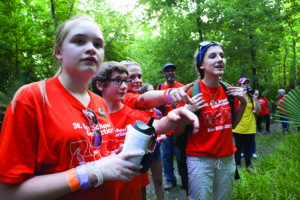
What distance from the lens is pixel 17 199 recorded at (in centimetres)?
92

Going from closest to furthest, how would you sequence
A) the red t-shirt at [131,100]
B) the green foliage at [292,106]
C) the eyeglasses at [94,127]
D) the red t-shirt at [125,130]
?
1. the eyeglasses at [94,127]
2. the red t-shirt at [125,130]
3. the red t-shirt at [131,100]
4. the green foliage at [292,106]

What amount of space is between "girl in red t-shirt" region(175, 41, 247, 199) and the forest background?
3.06 metres

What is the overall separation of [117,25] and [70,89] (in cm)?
620

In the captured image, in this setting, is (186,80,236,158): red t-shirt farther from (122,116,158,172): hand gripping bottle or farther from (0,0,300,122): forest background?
(0,0,300,122): forest background

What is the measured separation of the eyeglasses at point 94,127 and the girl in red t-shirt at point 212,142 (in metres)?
1.14

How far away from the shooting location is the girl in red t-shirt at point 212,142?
2244mm

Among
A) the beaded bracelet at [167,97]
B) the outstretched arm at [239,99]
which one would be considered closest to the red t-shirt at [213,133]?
the outstretched arm at [239,99]

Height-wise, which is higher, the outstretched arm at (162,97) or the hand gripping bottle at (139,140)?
the outstretched arm at (162,97)

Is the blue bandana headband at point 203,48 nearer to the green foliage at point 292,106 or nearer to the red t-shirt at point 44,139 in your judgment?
the green foliage at point 292,106

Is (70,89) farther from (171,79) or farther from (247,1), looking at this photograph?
(247,1)

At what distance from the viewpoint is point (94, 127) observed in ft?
4.19

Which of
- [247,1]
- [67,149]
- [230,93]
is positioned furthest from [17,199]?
[247,1]

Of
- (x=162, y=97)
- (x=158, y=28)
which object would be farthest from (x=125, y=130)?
(x=158, y=28)

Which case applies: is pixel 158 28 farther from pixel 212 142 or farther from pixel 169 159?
pixel 212 142
